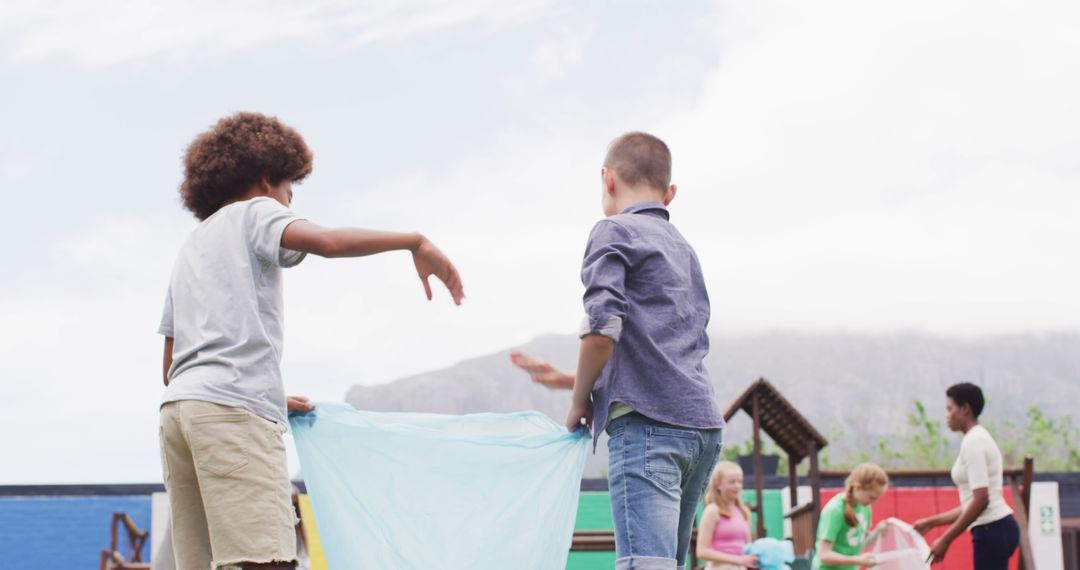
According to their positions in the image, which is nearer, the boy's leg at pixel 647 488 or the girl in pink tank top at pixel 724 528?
the boy's leg at pixel 647 488

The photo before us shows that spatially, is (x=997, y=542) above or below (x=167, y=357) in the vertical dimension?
below

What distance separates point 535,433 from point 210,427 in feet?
3.83

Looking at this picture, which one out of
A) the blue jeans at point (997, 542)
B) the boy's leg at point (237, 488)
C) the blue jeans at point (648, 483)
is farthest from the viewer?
the blue jeans at point (997, 542)

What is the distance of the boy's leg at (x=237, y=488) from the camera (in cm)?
260

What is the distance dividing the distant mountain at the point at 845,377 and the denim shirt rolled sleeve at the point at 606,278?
4551 inches

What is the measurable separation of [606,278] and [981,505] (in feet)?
15.7

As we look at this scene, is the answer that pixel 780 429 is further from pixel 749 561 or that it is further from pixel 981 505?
pixel 749 561

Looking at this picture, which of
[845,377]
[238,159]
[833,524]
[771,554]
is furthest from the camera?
[845,377]

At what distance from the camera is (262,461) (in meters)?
2.65

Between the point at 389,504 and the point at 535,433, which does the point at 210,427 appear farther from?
the point at 535,433

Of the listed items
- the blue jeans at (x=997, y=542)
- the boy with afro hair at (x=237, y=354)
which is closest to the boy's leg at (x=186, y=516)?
the boy with afro hair at (x=237, y=354)

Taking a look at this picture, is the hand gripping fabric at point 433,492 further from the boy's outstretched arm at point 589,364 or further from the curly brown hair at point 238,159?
the curly brown hair at point 238,159

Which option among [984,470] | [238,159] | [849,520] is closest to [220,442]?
[238,159]

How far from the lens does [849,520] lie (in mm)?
7148
